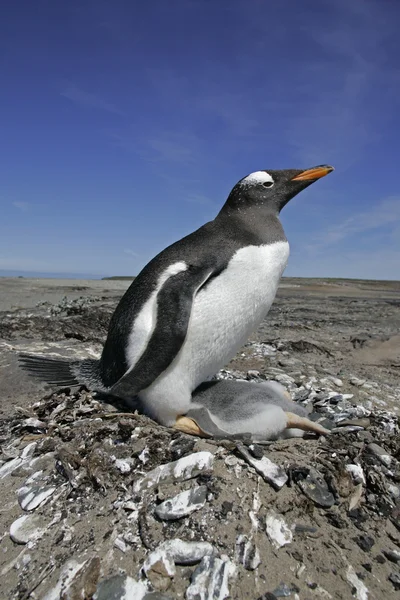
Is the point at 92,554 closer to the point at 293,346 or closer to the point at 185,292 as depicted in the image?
the point at 185,292

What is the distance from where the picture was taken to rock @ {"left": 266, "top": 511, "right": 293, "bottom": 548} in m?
1.84

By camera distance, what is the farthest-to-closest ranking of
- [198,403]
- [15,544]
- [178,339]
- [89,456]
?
[198,403] → [178,339] → [89,456] → [15,544]

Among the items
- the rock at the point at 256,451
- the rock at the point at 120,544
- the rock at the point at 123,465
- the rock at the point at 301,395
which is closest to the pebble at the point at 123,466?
the rock at the point at 123,465

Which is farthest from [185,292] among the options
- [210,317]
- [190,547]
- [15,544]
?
[15,544]

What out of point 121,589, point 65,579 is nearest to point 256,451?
point 121,589

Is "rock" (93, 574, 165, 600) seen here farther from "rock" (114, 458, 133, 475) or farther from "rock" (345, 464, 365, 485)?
"rock" (345, 464, 365, 485)

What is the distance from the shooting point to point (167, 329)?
2518 mm

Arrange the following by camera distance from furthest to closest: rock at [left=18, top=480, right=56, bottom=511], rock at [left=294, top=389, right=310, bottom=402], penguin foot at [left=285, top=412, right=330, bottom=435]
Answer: rock at [left=294, top=389, right=310, bottom=402], penguin foot at [left=285, top=412, right=330, bottom=435], rock at [left=18, top=480, right=56, bottom=511]

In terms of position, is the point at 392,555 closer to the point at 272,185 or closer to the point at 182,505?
the point at 182,505

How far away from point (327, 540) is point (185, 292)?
1405 millimetres

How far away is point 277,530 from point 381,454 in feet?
3.29

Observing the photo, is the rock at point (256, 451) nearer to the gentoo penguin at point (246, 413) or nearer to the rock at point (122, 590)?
the gentoo penguin at point (246, 413)

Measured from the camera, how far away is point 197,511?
6.34 ft

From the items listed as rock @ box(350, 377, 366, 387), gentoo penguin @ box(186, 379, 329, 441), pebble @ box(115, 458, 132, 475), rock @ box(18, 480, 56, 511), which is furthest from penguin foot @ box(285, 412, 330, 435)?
rock @ box(350, 377, 366, 387)
